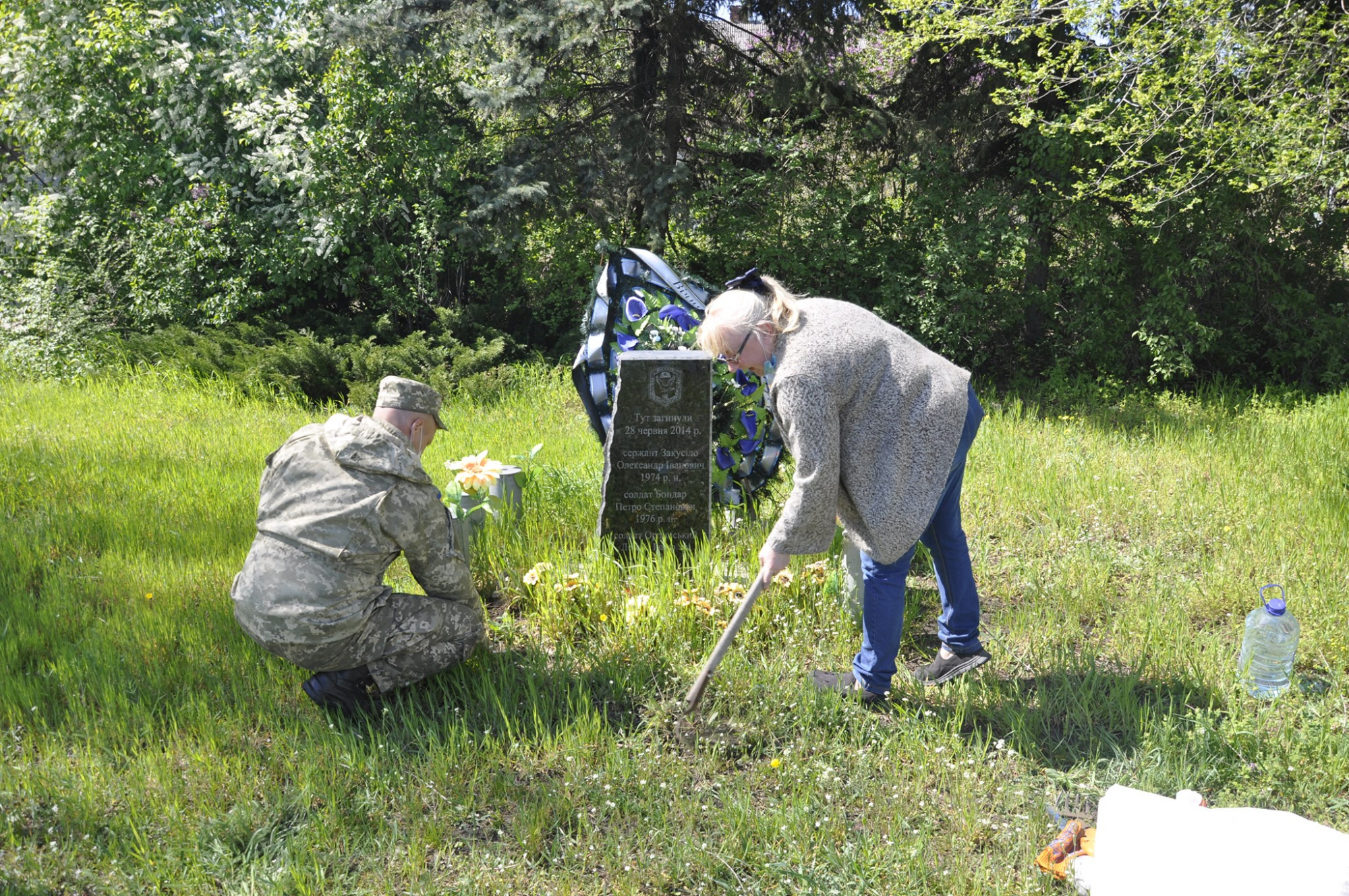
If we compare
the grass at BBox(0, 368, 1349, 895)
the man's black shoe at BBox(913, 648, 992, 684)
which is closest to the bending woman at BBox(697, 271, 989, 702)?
the man's black shoe at BBox(913, 648, 992, 684)

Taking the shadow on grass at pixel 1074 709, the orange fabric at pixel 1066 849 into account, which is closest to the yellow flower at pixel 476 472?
the shadow on grass at pixel 1074 709

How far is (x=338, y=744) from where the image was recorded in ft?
10.8

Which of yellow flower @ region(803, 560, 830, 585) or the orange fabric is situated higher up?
yellow flower @ region(803, 560, 830, 585)

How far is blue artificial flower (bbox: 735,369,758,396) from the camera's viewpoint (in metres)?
5.47

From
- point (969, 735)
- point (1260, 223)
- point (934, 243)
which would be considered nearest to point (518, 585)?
point (969, 735)

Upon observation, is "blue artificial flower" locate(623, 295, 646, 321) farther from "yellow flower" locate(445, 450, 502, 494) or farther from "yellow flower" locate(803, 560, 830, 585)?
"yellow flower" locate(803, 560, 830, 585)

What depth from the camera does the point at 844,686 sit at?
367 centimetres

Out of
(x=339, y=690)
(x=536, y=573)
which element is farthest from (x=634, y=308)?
(x=339, y=690)

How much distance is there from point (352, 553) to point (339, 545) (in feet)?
0.16

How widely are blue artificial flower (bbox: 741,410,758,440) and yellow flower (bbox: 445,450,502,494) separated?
144 centimetres

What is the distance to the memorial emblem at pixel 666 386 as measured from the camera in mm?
4773

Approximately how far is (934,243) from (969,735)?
24.0ft

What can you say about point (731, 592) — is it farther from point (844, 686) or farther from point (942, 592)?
point (942, 592)

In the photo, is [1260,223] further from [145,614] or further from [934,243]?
[145,614]
